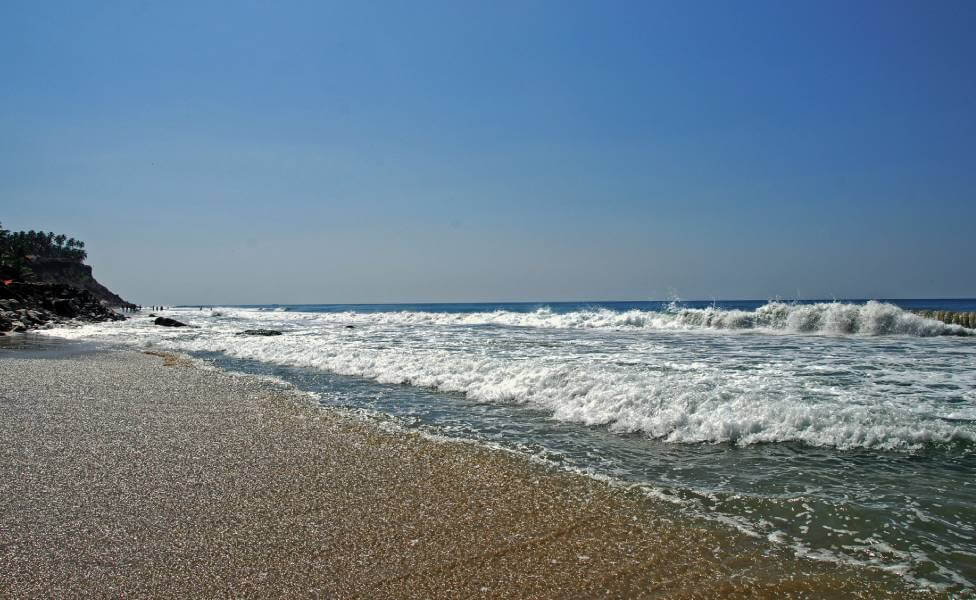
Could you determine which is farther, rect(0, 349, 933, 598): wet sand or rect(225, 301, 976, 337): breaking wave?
rect(225, 301, 976, 337): breaking wave

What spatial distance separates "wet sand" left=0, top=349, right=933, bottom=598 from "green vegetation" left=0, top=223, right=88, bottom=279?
93108 mm

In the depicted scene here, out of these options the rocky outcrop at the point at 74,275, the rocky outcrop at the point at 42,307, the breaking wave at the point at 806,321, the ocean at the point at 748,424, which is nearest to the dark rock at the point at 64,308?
the rocky outcrop at the point at 42,307

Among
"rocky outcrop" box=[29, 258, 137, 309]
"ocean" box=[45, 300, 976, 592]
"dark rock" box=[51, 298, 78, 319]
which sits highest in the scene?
"rocky outcrop" box=[29, 258, 137, 309]

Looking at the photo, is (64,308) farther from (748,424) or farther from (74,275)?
(74,275)

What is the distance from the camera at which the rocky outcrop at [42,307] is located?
31531mm

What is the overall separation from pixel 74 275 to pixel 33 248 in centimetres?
1338

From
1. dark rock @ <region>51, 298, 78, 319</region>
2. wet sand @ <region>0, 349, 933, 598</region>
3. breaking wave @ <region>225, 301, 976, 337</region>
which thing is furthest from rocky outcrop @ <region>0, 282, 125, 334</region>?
breaking wave @ <region>225, 301, 976, 337</region>

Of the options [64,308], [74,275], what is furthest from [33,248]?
[64,308]

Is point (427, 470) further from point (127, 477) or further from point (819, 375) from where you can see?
point (819, 375)

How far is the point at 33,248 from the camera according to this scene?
11269cm

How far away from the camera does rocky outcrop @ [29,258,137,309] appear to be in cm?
10194

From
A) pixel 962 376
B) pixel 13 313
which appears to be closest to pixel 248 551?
pixel 962 376

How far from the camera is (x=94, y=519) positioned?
4.06 m

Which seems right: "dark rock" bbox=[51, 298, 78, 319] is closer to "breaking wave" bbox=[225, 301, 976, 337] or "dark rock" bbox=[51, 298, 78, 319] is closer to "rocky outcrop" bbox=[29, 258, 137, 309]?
"breaking wave" bbox=[225, 301, 976, 337]
